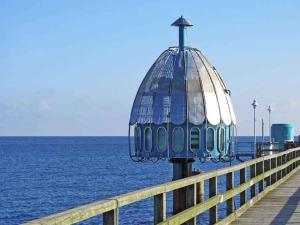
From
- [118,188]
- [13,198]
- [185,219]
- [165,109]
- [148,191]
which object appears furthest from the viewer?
[118,188]

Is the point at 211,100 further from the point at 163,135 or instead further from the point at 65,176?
the point at 65,176

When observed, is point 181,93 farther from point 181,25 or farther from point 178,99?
point 181,25

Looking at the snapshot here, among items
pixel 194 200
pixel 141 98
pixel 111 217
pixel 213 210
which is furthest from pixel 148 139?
pixel 111 217

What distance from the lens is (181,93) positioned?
50.8 ft

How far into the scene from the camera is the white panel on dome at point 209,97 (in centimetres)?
1552

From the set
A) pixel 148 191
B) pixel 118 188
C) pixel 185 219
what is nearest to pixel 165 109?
pixel 185 219

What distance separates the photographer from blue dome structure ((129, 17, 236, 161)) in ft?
50.6

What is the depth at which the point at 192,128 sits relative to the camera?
1548 cm

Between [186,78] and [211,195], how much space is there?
504 cm

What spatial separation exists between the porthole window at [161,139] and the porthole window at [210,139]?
98 cm

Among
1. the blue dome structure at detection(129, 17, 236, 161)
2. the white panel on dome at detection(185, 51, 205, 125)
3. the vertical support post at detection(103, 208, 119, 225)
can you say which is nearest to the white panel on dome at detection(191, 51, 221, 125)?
the blue dome structure at detection(129, 17, 236, 161)

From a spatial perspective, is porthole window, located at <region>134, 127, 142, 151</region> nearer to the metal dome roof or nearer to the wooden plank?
the metal dome roof

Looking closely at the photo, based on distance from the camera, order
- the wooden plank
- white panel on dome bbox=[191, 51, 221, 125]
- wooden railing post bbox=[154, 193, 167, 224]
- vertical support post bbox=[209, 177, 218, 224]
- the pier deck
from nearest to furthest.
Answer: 1. wooden railing post bbox=[154, 193, 167, 224]
2. vertical support post bbox=[209, 177, 218, 224]
3. the wooden plank
4. the pier deck
5. white panel on dome bbox=[191, 51, 221, 125]

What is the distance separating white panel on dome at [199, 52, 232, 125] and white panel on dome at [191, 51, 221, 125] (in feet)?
0.39
